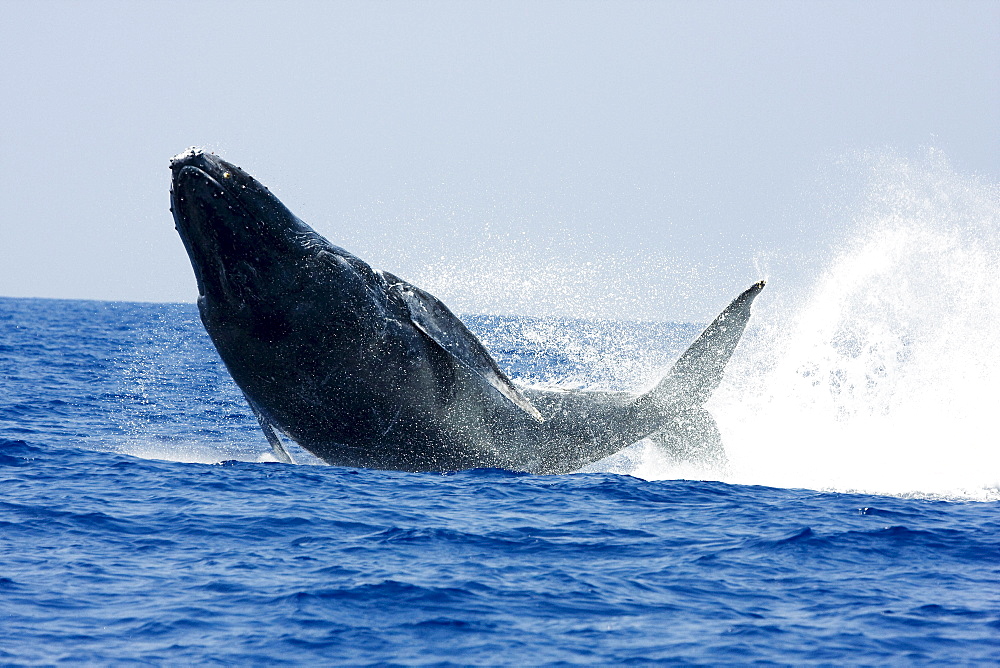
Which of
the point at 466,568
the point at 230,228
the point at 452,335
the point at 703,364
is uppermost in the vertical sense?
the point at 230,228

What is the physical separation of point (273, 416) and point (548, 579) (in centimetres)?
450

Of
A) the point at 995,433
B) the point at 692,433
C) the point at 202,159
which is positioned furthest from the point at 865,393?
the point at 202,159

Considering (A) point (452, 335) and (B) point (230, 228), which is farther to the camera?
(A) point (452, 335)

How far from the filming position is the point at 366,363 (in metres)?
11.3

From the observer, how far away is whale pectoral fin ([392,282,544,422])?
11398 mm

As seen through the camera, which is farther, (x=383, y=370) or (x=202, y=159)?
(x=383, y=370)

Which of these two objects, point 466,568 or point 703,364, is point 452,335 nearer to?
point 466,568

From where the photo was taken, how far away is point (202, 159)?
1026 cm

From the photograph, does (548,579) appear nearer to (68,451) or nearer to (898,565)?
(898,565)

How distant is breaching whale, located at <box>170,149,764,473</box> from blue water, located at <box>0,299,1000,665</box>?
21.2 inches

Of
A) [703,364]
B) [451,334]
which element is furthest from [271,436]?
[703,364]

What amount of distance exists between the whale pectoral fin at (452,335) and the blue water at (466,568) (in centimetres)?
130

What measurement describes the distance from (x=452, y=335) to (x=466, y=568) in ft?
10.5

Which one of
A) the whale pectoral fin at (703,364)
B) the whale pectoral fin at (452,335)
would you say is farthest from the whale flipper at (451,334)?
the whale pectoral fin at (703,364)
